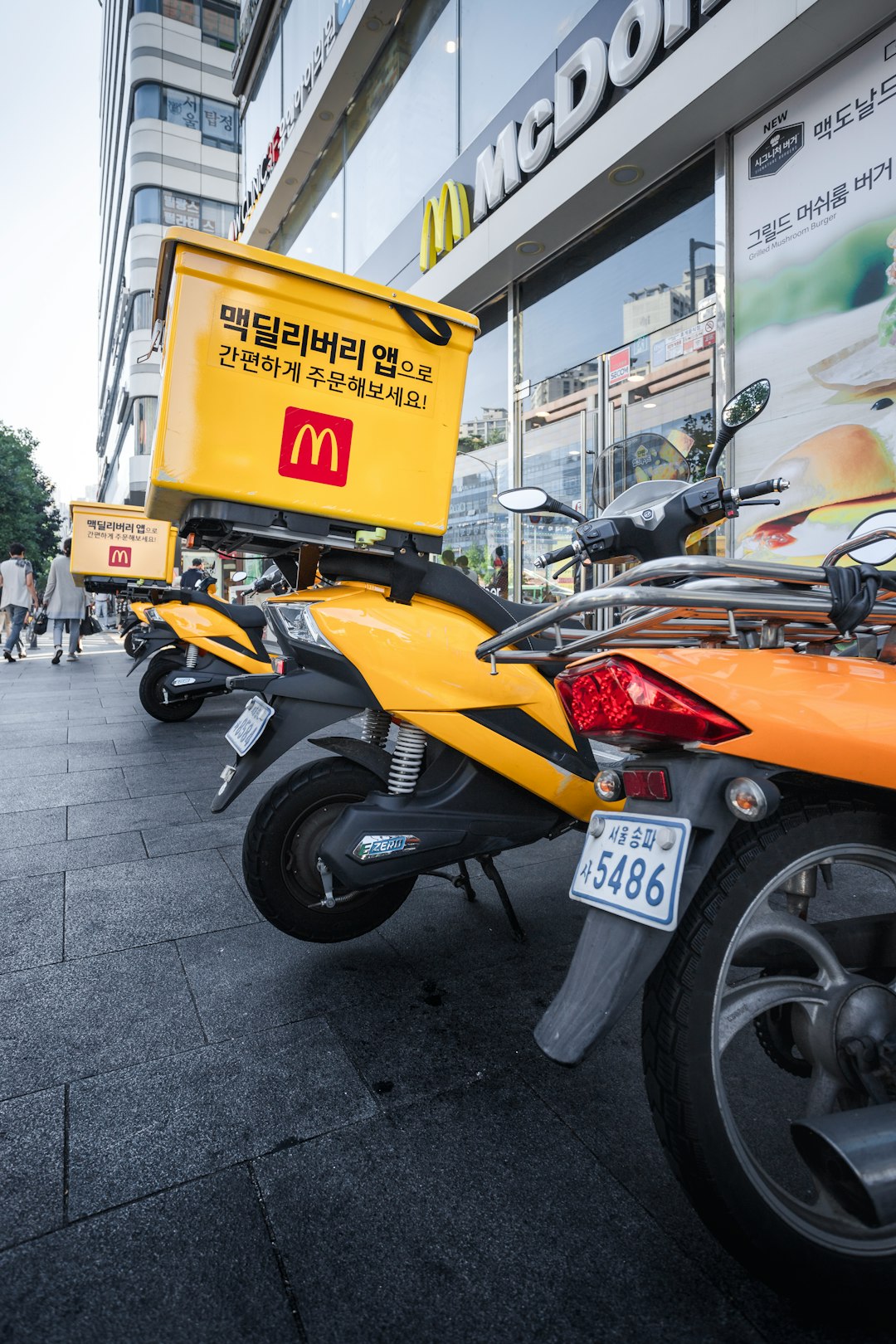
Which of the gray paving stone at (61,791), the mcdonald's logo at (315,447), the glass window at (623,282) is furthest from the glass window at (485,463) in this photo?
the mcdonald's logo at (315,447)

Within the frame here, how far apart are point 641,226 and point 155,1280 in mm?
7531

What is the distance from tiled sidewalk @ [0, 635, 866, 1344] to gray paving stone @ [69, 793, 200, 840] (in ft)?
2.67

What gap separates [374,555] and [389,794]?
78 cm

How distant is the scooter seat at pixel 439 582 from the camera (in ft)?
7.59

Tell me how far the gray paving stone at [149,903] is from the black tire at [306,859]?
440 millimetres

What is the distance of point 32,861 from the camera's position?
3080 millimetres

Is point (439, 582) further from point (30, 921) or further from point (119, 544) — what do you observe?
point (119, 544)

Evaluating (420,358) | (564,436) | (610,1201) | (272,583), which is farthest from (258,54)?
(610,1201)

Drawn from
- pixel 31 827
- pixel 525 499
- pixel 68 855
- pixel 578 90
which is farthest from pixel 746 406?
pixel 578 90

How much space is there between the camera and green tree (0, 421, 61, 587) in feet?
126

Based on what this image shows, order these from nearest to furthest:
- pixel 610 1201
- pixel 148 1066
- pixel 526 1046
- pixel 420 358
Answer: pixel 610 1201 < pixel 148 1066 < pixel 526 1046 < pixel 420 358

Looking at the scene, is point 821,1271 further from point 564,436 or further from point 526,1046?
point 564,436

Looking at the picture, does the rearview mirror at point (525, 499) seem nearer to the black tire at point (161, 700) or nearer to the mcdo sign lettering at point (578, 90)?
the mcdo sign lettering at point (578, 90)

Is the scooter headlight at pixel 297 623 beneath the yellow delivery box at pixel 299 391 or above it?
beneath
